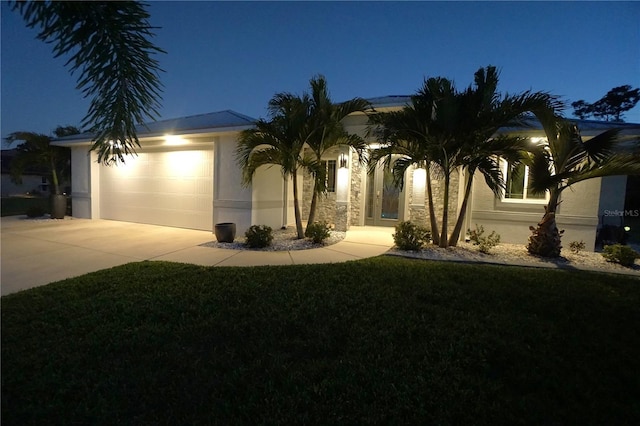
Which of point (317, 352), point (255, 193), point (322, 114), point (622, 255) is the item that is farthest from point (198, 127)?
point (622, 255)

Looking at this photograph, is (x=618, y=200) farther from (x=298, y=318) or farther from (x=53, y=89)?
(x=53, y=89)

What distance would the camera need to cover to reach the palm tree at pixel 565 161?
6562 millimetres

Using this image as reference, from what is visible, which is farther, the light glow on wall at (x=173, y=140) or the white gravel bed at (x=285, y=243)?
the light glow on wall at (x=173, y=140)

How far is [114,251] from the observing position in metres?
7.41

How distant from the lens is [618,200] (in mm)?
9844

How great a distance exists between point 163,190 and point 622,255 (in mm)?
13320

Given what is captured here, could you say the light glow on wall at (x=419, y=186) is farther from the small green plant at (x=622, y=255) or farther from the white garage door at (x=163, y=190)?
the white garage door at (x=163, y=190)

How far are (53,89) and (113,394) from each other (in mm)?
2299

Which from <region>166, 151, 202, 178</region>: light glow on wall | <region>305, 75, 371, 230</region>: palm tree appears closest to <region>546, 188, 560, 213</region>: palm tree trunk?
<region>305, 75, 371, 230</region>: palm tree

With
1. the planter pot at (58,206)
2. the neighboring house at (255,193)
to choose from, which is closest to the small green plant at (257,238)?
the neighboring house at (255,193)

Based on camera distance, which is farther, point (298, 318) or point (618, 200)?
point (618, 200)

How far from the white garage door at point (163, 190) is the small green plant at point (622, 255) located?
10.9 m

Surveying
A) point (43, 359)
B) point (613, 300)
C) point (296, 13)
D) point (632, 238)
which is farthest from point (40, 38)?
point (632, 238)

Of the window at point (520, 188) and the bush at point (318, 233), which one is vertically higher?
the window at point (520, 188)
